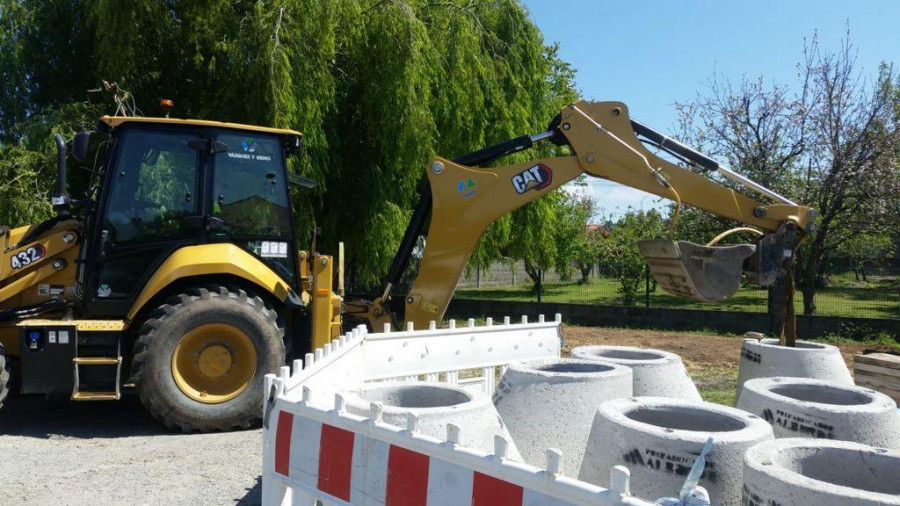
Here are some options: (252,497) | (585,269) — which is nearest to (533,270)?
(585,269)

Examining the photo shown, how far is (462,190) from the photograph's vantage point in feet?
22.6

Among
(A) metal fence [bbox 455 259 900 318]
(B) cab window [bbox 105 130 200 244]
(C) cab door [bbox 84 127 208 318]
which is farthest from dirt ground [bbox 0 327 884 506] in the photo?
(A) metal fence [bbox 455 259 900 318]

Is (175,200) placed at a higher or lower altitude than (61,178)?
lower

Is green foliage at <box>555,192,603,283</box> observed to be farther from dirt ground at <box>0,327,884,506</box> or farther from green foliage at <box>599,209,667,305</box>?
dirt ground at <box>0,327,884,506</box>

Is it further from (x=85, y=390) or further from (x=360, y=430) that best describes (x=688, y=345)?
(x=360, y=430)

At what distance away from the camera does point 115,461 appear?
521cm

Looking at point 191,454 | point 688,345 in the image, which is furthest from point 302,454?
point 688,345

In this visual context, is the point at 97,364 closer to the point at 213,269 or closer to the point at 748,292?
the point at 213,269

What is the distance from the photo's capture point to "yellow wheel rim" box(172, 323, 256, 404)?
6094mm

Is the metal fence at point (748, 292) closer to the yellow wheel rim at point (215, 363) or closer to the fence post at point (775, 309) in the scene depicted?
the fence post at point (775, 309)

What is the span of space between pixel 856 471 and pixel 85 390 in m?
5.68

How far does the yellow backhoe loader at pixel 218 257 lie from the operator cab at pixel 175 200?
0.04 feet

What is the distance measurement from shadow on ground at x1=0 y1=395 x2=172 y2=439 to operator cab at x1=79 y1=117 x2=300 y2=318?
3.40 feet

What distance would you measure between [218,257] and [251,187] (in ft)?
2.55
